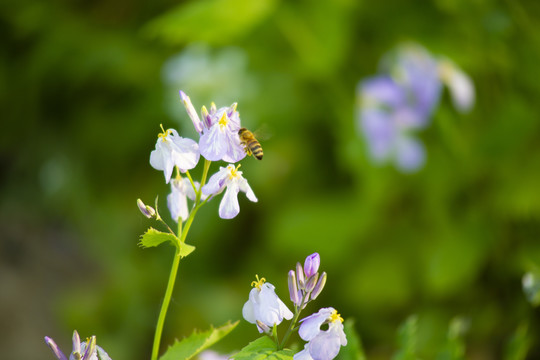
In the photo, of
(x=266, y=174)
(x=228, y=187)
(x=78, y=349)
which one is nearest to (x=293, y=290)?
(x=228, y=187)

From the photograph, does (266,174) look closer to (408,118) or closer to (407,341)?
(408,118)

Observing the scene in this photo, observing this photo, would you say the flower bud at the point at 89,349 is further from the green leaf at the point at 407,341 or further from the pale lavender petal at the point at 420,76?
the pale lavender petal at the point at 420,76

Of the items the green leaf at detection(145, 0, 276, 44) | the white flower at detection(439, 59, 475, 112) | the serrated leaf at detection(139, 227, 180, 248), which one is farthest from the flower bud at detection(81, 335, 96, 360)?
the white flower at detection(439, 59, 475, 112)

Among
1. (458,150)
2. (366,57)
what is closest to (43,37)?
(366,57)

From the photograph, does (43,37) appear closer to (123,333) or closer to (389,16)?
(123,333)

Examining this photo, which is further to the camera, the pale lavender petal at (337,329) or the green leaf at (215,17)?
the green leaf at (215,17)

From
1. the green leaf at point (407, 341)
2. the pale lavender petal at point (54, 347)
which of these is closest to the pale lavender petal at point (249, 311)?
the pale lavender petal at point (54, 347)
